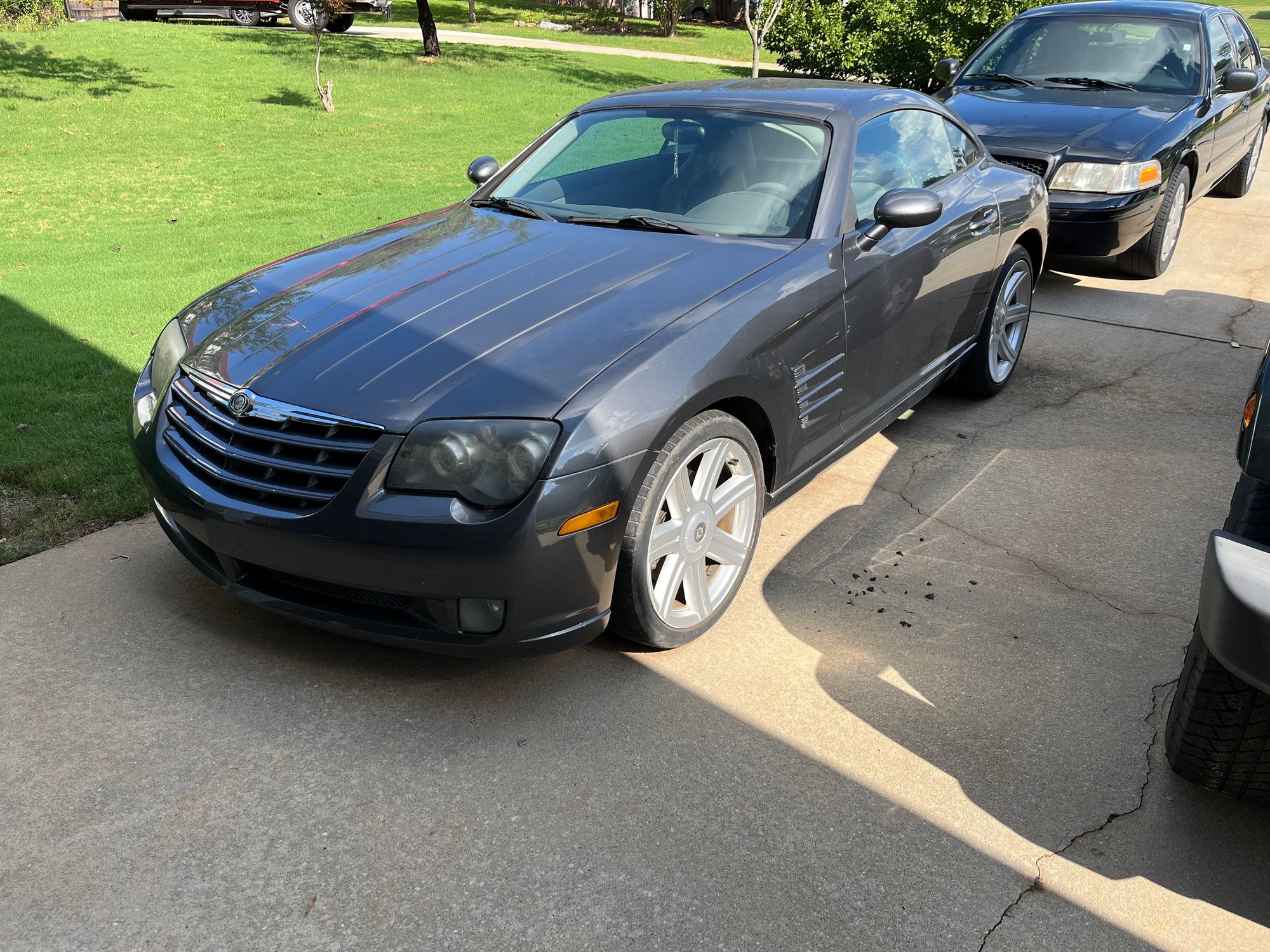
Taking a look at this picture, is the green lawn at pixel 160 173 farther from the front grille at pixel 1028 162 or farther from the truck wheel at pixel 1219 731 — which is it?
the front grille at pixel 1028 162

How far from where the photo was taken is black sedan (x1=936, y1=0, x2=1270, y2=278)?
265 inches

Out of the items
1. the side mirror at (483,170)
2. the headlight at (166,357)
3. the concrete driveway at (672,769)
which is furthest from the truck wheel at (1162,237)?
the headlight at (166,357)

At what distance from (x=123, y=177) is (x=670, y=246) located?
850cm

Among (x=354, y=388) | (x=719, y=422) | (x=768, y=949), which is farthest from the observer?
(x=719, y=422)

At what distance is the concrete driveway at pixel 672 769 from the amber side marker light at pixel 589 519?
0.60 m

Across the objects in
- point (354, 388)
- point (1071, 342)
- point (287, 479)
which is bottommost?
point (1071, 342)

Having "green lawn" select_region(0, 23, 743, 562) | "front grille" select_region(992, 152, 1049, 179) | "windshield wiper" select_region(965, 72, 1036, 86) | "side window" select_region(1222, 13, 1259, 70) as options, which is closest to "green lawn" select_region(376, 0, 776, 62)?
"green lawn" select_region(0, 23, 743, 562)

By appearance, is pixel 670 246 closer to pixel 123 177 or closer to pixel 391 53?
pixel 123 177

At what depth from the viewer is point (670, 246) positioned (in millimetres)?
3602

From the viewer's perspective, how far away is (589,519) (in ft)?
9.09

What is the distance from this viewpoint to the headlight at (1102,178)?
22.0ft

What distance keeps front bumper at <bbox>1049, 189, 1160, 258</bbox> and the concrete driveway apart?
317 cm

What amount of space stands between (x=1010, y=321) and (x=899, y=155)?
1.38 metres

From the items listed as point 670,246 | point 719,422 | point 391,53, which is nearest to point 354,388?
point 719,422
